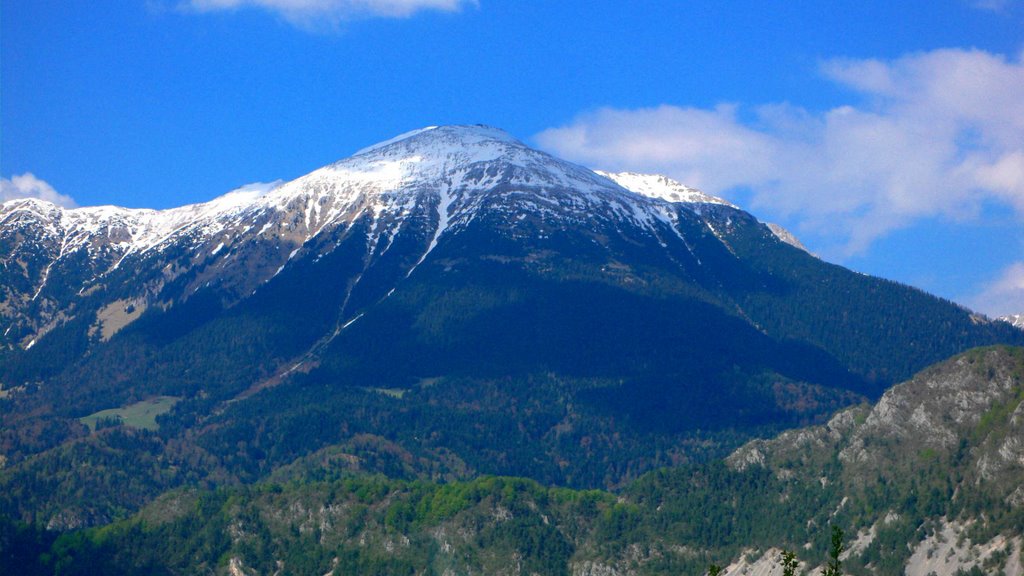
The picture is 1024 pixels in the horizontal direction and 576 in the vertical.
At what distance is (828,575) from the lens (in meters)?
131

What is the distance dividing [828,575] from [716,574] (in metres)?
9.01

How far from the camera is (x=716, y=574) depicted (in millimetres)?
133125
